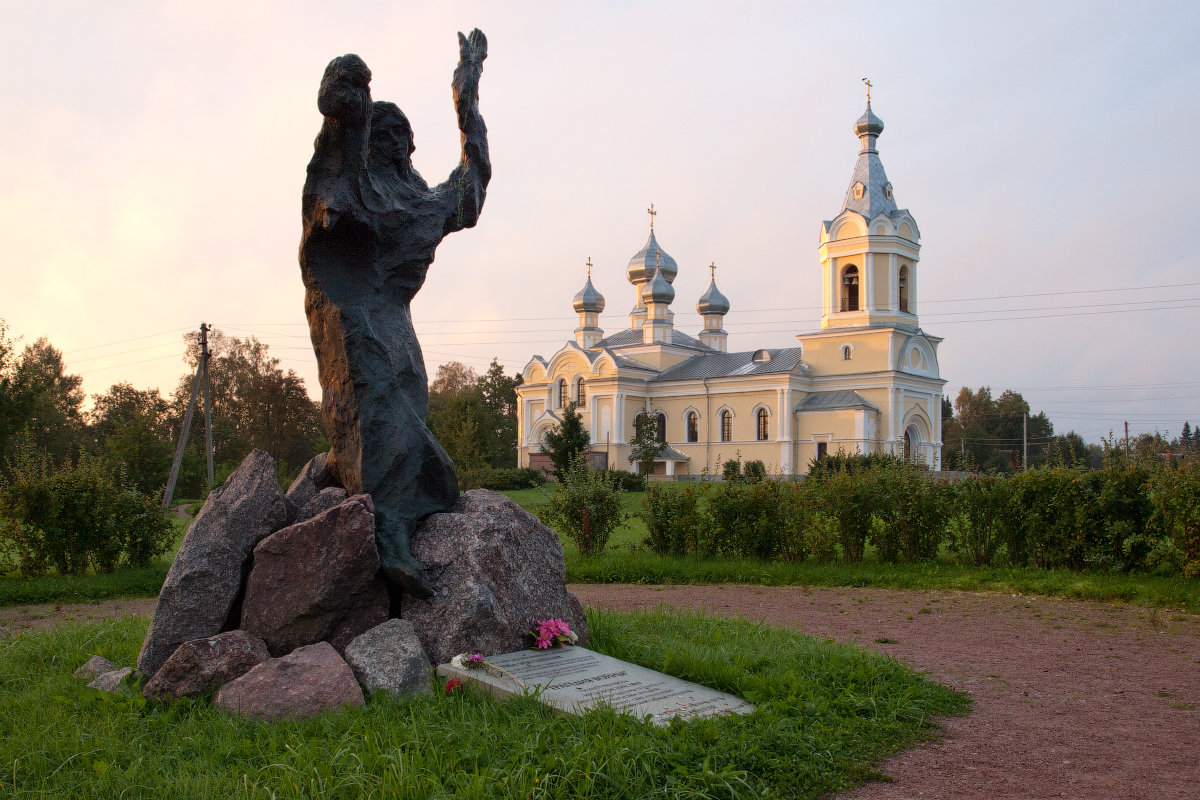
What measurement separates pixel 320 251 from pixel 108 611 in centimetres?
556

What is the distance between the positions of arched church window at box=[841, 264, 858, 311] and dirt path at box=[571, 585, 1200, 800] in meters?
33.7

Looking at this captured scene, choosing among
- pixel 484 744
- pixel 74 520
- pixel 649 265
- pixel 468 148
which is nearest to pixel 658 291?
pixel 649 265

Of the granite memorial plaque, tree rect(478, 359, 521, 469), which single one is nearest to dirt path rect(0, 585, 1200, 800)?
the granite memorial plaque

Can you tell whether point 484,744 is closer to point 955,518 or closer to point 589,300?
point 955,518

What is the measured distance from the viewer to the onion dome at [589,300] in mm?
54062

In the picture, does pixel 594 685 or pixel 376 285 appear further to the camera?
pixel 376 285

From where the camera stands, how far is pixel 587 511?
12.6m

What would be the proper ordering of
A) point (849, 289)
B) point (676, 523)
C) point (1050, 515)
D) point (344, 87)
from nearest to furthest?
1. point (344, 87)
2. point (1050, 515)
3. point (676, 523)
4. point (849, 289)

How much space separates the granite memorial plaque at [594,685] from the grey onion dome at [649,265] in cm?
4624

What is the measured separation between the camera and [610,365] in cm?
4641

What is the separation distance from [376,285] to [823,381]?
3825cm

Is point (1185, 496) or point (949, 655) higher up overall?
point (1185, 496)

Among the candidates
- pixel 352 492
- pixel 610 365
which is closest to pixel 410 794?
pixel 352 492

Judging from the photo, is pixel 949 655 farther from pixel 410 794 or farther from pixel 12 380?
pixel 12 380
